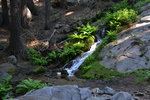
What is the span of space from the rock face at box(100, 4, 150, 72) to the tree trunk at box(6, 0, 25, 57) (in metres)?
5.20

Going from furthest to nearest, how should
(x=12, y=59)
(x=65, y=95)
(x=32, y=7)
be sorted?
(x=32, y=7) → (x=12, y=59) → (x=65, y=95)

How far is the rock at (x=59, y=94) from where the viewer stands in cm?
662

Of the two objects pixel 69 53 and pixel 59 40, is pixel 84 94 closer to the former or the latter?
pixel 69 53

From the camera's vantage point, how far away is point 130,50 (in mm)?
12695

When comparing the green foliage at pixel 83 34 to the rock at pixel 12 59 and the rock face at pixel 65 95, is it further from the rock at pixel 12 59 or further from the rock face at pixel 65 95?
the rock face at pixel 65 95

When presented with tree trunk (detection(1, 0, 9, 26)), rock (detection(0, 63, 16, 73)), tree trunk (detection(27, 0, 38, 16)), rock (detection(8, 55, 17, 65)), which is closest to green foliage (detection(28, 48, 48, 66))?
rock (detection(8, 55, 17, 65))

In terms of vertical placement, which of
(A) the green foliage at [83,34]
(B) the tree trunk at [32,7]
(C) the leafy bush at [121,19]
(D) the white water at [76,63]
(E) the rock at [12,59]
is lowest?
(D) the white water at [76,63]

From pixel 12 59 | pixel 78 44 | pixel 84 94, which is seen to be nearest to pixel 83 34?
pixel 78 44

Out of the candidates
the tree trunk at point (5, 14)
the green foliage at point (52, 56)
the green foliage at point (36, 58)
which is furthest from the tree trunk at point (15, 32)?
the tree trunk at point (5, 14)

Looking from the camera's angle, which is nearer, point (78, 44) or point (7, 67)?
point (7, 67)

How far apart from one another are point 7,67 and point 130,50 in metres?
6.88

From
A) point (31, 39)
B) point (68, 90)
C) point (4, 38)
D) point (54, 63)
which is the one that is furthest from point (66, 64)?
point (68, 90)

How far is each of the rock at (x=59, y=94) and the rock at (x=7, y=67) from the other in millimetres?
6908

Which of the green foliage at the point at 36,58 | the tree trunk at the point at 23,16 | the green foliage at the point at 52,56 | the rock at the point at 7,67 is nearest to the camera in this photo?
the rock at the point at 7,67
